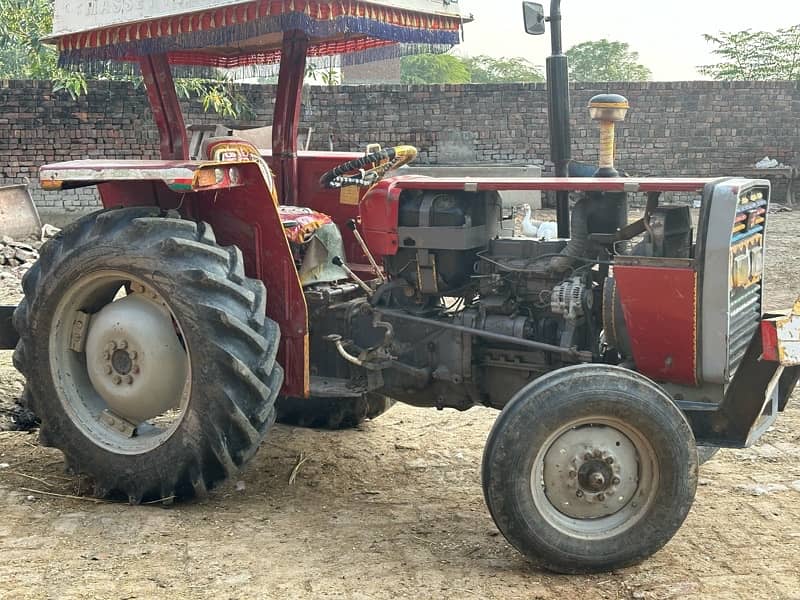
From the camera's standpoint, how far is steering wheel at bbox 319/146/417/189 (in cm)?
440

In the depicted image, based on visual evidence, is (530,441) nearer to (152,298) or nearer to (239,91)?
(152,298)

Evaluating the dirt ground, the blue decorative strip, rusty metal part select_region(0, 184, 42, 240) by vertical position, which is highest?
the blue decorative strip

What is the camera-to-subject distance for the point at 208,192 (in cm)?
422

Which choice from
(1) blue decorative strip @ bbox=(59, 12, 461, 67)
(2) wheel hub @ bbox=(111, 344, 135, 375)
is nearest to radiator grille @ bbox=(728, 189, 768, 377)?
(1) blue decorative strip @ bbox=(59, 12, 461, 67)

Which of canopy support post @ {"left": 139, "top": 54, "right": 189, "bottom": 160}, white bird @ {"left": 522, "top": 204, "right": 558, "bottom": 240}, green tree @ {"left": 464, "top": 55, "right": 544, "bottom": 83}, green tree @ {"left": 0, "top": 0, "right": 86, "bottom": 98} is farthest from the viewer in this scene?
green tree @ {"left": 464, "top": 55, "right": 544, "bottom": 83}

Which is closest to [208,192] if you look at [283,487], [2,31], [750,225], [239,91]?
[283,487]

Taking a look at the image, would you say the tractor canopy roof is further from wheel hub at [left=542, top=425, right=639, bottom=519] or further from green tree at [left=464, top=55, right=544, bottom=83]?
green tree at [left=464, top=55, right=544, bottom=83]

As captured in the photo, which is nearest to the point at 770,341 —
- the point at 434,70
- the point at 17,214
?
the point at 17,214

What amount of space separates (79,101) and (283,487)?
11.8m

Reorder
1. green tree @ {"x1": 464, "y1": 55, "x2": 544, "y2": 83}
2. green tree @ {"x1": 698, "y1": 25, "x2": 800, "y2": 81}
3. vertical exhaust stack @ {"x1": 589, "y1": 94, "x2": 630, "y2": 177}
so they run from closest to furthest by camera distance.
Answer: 1. vertical exhaust stack @ {"x1": 589, "y1": 94, "x2": 630, "y2": 177}
2. green tree @ {"x1": 698, "y1": 25, "x2": 800, "y2": 81}
3. green tree @ {"x1": 464, "y1": 55, "x2": 544, "y2": 83}

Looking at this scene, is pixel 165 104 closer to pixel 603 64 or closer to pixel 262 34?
pixel 262 34

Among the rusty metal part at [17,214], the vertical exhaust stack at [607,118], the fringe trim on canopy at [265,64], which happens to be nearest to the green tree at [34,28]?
the rusty metal part at [17,214]

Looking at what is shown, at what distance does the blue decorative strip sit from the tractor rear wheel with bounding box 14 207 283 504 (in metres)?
0.82

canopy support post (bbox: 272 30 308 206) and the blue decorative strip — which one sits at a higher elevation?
the blue decorative strip
